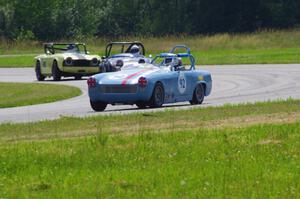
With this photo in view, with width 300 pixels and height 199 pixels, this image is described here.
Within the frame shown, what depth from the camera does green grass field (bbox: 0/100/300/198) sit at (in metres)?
9.90

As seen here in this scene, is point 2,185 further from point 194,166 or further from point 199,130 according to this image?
point 199,130

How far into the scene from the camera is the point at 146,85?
22000 mm

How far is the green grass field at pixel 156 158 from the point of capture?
32.5ft

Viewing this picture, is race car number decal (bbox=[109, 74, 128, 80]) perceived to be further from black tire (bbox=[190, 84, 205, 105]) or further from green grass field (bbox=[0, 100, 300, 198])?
green grass field (bbox=[0, 100, 300, 198])

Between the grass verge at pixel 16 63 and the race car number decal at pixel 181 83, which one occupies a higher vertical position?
the race car number decal at pixel 181 83

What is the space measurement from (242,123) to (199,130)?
163 centimetres

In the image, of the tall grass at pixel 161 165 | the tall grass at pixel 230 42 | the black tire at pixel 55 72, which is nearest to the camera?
the tall grass at pixel 161 165

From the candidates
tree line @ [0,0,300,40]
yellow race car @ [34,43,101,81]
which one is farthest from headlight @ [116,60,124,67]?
tree line @ [0,0,300,40]

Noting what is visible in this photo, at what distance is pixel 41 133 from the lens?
637 inches

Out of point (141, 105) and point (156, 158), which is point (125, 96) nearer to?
point (141, 105)

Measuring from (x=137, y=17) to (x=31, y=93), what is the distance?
67203mm

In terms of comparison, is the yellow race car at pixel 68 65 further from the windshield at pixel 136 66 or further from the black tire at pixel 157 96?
the black tire at pixel 157 96

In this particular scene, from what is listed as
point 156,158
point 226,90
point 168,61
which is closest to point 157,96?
point 168,61

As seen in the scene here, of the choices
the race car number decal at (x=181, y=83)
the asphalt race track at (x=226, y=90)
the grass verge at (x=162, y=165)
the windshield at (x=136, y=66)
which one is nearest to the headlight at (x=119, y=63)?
the asphalt race track at (x=226, y=90)
